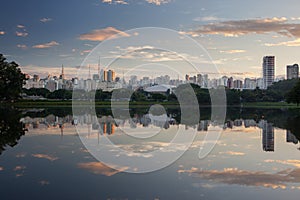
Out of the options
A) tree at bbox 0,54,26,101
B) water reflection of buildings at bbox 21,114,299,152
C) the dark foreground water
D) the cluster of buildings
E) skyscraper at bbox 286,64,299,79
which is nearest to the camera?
the dark foreground water

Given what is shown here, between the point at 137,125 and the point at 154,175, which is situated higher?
the point at 137,125

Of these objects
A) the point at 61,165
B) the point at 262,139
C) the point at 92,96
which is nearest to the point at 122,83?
the point at 92,96

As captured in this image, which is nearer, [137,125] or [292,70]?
[137,125]

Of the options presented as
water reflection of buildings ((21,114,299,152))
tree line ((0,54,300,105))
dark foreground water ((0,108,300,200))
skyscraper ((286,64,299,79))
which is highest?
skyscraper ((286,64,299,79))

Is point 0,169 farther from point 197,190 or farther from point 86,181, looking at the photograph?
point 197,190

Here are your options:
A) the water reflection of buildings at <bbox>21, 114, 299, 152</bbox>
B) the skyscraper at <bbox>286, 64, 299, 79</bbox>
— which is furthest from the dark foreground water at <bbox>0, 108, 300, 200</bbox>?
the skyscraper at <bbox>286, 64, 299, 79</bbox>

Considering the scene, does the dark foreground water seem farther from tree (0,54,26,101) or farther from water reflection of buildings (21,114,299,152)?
tree (0,54,26,101)

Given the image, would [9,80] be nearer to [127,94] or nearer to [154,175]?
[127,94]

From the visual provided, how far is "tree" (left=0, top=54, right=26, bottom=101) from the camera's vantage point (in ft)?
180

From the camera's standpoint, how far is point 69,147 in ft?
43.5

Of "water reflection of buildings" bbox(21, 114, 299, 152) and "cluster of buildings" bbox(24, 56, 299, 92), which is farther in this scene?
"cluster of buildings" bbox(24, 56, 299, 92)

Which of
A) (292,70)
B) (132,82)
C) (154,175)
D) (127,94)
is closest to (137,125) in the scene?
(154,175)

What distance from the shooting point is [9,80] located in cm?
5531

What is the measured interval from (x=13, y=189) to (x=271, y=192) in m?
5.17
